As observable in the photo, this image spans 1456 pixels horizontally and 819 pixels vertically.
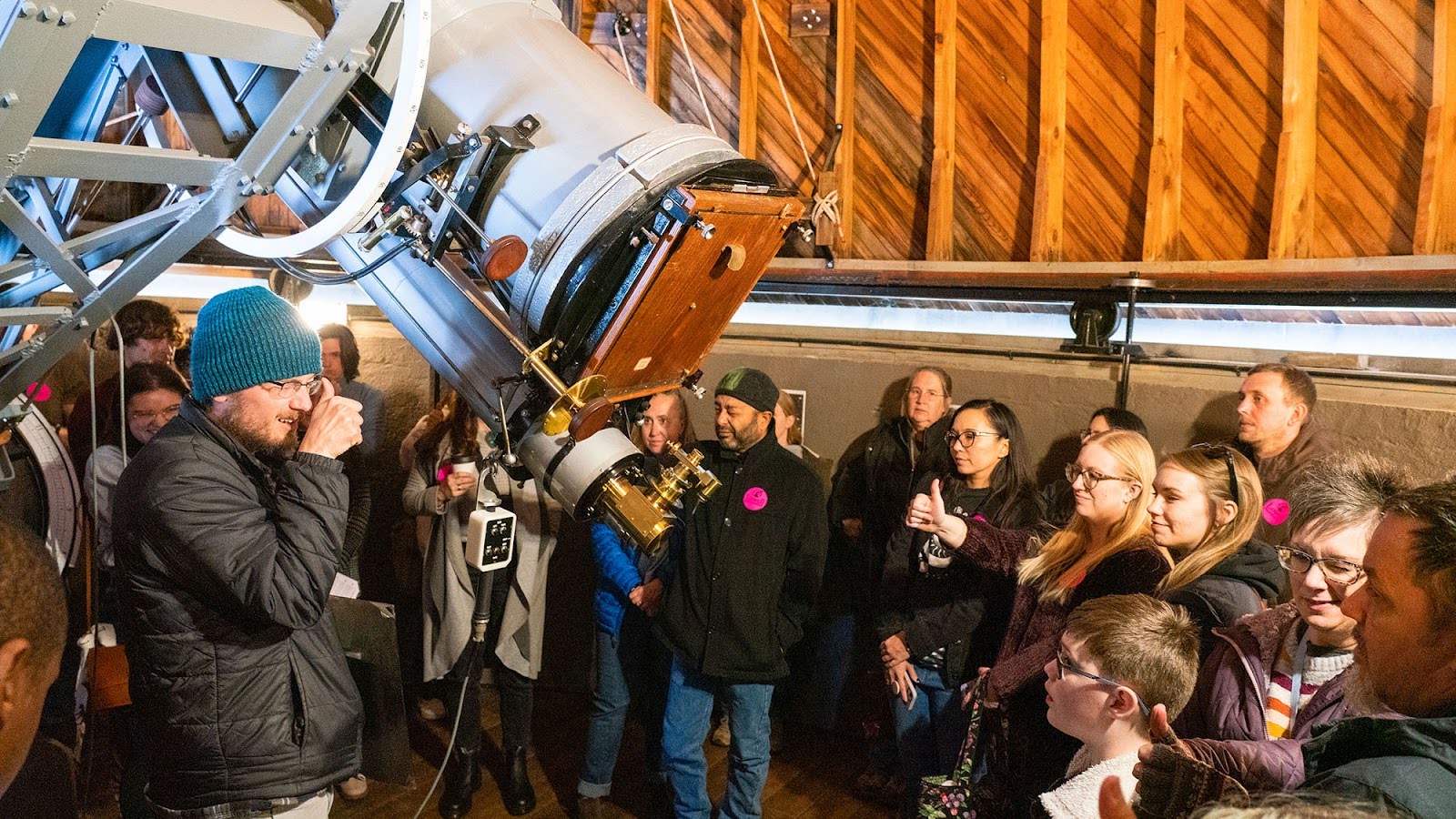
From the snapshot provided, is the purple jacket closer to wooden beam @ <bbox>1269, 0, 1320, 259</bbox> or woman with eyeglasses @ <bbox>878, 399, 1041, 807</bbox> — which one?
woman with eyeglasses @ <bbox>878, 399, 1041, 807</bbox>

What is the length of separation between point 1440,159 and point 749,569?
2.93 m

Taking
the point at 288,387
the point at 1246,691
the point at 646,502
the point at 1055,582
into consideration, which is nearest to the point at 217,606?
the point at 288,387

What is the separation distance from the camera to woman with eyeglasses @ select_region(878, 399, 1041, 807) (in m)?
3.52

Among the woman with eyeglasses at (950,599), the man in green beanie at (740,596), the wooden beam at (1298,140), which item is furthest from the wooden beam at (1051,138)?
the man in green beanie at (740,596)

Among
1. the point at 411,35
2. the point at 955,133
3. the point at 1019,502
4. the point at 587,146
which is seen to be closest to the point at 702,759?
the point at 1019,502

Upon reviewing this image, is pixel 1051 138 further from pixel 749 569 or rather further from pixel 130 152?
pixel 130 152

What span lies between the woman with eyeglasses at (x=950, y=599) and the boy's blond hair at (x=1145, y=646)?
4.20 ft

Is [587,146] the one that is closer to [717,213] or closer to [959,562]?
[717,213]

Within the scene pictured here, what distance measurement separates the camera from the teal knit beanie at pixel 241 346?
226cm

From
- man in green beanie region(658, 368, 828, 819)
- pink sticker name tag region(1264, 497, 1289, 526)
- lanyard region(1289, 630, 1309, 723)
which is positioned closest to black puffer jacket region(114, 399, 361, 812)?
man in green beanie region(658, 368, 828, 819)

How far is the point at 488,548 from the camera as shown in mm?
2928

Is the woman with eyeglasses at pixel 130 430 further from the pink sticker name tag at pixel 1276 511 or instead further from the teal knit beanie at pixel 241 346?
the pink sticker name tag at pixel 1276 511

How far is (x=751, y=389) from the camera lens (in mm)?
3758

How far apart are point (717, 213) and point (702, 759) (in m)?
2.45
